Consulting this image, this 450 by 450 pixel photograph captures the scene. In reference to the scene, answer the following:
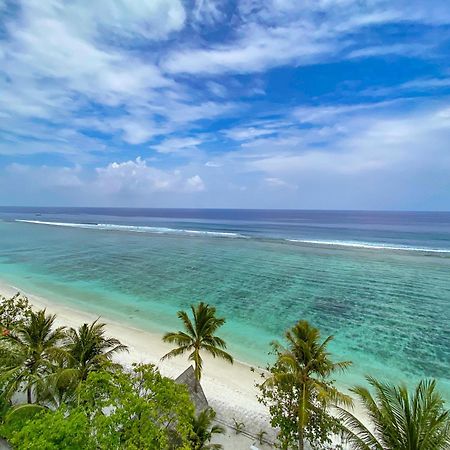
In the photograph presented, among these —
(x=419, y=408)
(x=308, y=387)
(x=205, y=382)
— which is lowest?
(x=205, y=382)

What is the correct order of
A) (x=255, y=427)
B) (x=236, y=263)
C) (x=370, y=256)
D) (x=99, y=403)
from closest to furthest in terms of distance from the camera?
(x=99, y=403)
(x=255, y=427)
(x=236, y=263)
(x=370, y=256)

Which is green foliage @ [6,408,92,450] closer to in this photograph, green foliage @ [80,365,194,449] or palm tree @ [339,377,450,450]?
green foliage @ [80,365,194,449]

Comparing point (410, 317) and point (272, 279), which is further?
point (272, 279)

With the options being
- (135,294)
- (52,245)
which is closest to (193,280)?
(135,294)

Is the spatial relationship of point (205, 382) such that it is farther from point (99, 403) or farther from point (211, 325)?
point (99, 403)

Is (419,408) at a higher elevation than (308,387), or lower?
higher

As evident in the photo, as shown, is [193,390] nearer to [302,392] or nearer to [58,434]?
[302,392]
